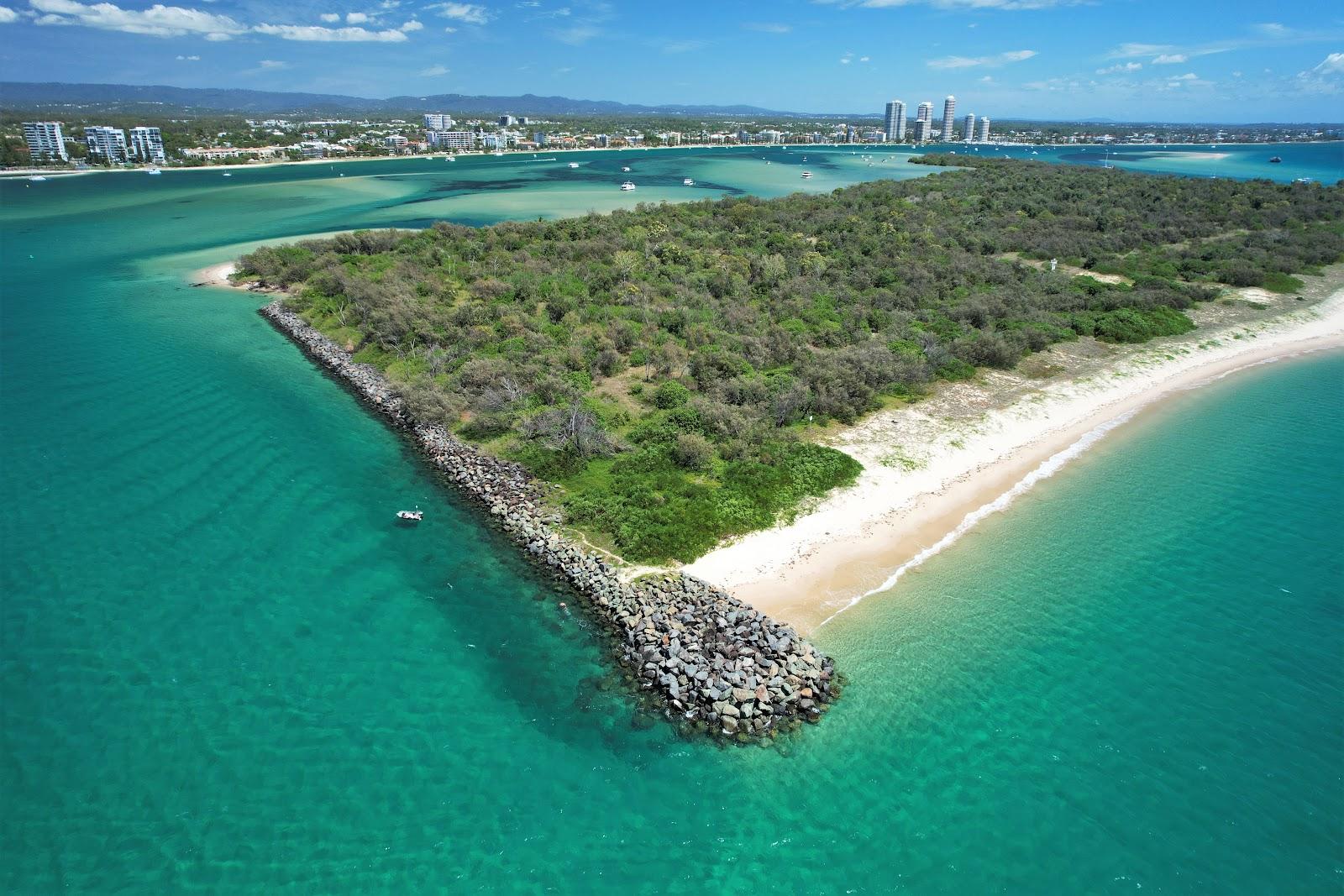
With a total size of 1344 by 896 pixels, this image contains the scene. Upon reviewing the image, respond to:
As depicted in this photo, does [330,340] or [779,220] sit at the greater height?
[779,220]

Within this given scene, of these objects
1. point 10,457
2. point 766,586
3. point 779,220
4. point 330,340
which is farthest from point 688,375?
point 779,220

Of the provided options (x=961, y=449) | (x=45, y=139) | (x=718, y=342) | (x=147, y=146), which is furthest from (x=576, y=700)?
(x=45, y=139)

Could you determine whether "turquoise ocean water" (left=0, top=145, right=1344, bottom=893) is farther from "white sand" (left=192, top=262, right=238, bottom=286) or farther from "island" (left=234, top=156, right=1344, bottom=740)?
"white sand" (left=192, top=262, right=238, bottom=286)

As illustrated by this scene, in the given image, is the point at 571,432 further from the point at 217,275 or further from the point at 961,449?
the point at 217,275

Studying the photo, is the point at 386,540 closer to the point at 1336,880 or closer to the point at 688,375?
the point at 688,375

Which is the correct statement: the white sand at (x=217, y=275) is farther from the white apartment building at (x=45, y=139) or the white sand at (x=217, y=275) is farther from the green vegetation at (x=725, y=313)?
the white apartment building at (x=45, y=139)

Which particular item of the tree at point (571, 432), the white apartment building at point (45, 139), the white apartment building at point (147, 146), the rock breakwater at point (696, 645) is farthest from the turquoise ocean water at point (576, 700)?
the white apartment building at point (45, 139)

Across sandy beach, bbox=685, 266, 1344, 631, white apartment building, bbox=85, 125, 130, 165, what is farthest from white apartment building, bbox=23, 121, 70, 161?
sandy beach, bbox=685, 266, 1344, 631
